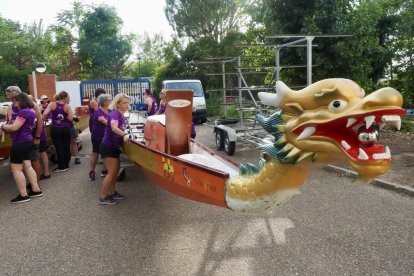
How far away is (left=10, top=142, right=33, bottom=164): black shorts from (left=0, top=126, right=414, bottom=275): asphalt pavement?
670 millimetres

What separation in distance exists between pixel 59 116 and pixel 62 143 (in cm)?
63

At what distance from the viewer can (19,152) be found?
5.09 meters

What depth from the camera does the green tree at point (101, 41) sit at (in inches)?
1060

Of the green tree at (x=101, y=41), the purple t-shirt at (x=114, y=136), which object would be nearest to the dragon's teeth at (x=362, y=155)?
the purple t-shirt at (x=114, y=136)

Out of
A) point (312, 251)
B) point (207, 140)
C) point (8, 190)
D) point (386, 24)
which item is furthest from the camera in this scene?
point (386, 24)

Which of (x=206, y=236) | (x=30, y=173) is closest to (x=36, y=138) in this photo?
(x=30, y=173)

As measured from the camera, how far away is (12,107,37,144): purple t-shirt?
5.00 metres

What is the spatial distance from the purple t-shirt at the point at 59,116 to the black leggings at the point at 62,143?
76mm

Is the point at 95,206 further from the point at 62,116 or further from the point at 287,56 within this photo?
the point at 287,56

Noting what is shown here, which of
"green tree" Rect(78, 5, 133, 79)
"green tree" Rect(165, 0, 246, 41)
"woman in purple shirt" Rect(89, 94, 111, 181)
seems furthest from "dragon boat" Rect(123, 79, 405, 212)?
"green tree" Rect(78, 5, 133, 79)

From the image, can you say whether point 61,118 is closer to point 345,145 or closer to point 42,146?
point 42,146

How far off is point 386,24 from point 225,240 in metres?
13.2

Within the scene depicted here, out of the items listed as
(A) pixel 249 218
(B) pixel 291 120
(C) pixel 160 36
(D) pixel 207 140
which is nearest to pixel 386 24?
(D) pixel 207 140

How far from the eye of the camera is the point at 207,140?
11.0 meters
